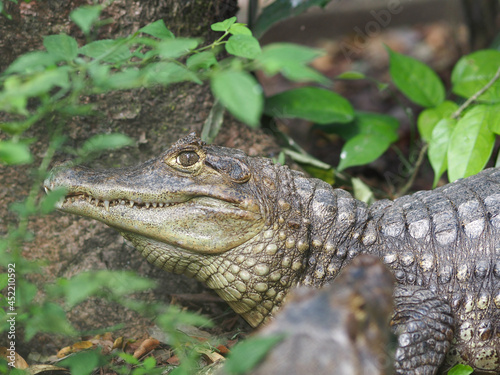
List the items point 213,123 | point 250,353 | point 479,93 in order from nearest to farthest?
point 250,353, point 213,123, point 479,93

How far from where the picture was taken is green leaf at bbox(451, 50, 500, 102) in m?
4.24

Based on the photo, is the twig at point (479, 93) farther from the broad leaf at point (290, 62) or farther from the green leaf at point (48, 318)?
the green leaf at point (48, 318)

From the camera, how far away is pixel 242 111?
4.82 ft

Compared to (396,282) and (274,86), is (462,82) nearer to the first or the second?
(396,282)

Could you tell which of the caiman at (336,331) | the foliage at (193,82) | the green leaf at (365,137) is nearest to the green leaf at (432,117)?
the foliage at (193,82)

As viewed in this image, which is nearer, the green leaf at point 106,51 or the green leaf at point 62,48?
the green leaf at point 62,48

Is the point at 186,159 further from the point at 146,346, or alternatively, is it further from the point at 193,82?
the point at 146,346

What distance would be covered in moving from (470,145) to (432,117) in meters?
0.76

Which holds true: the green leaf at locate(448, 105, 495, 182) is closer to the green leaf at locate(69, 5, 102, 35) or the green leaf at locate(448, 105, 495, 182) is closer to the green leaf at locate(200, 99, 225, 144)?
the green leaf at locate(200, 99, 225, 144)

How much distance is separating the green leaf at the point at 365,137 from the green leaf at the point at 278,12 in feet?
3.41

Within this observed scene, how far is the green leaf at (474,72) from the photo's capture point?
4238 mm

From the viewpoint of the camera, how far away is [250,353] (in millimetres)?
1491

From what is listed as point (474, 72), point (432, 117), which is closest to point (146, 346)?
point (432, 117)

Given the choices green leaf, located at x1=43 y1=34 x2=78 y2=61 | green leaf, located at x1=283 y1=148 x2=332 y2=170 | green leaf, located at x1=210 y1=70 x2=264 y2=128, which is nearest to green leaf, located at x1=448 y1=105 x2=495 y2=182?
green leaf, located at x1=283 y1=148 x2=332 y2=170
